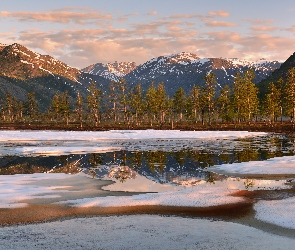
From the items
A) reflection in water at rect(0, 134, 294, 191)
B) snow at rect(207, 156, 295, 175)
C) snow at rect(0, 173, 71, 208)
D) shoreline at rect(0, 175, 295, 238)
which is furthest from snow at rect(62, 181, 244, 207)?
snow at rect(207, 156, 295, 175)

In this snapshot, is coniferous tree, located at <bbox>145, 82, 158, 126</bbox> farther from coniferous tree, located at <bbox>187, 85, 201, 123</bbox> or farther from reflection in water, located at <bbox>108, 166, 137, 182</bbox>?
reflection in water, located at <bbox>108, 166, 137, 182</bbox>

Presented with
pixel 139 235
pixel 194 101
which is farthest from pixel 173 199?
pixel 194 101

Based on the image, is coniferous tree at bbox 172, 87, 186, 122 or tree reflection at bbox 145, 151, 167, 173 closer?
tree reflection at bbox 145, 151, 167, 173

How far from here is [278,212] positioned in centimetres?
1545

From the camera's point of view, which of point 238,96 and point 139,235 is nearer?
point 139,235

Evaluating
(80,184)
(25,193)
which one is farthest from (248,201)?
(25,193)

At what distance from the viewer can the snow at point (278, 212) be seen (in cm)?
1414

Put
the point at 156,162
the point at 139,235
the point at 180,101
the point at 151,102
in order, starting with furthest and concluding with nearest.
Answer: the point at 180,101 < the point at 151,102 < the point at 156,162 < the point at 139,235

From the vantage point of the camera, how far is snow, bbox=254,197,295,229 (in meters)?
14.1

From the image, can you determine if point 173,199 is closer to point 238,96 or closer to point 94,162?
point 94,162

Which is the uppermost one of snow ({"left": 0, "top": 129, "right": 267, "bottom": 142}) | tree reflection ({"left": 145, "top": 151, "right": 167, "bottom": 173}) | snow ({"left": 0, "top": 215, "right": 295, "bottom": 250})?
snow ({"left": 0, "top": 129, "right": 267, "bottom": 142})

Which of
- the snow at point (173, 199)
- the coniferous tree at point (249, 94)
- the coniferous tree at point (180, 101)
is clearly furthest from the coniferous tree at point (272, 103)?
the snow at point (173, 199)

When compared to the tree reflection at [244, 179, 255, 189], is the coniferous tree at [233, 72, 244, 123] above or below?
above

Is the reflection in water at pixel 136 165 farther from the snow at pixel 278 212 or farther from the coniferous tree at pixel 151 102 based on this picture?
the coniferous tree at pixel 151 102
